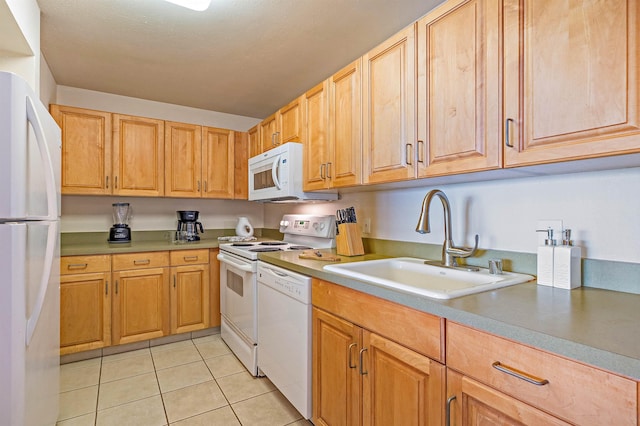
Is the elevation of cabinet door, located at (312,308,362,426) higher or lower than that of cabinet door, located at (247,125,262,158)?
lower

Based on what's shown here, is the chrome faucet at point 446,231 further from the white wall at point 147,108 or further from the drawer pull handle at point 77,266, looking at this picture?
the white wall at point 147,108

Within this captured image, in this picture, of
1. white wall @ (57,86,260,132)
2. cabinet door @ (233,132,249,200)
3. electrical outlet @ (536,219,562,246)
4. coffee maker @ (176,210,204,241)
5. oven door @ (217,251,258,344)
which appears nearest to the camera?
electrical outlet @ (536,219,562,246)

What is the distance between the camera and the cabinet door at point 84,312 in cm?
237

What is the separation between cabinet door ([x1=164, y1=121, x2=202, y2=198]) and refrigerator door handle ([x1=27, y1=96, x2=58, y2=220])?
5.51ft

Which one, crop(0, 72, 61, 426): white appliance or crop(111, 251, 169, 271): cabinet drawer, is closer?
crop(0, 72, 61, 426): white appliance

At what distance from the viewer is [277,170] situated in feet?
8.02

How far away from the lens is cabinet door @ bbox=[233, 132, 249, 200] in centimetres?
331

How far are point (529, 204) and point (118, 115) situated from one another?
309 cm

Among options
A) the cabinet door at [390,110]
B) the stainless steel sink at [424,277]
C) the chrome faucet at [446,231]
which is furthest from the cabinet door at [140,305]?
the chrome faucet at [446,231]

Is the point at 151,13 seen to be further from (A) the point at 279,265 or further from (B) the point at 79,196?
(B) the point at 79,196

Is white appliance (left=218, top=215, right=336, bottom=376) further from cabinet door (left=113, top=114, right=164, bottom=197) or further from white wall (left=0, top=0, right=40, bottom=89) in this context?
white wall (left=0, top=0, right=40, bottom=89)

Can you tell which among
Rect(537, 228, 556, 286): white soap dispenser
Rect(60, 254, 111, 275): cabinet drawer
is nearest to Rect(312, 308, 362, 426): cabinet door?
Rect(537, 228, 556, 286): white soap dispenser

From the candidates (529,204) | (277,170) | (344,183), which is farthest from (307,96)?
(529,204)

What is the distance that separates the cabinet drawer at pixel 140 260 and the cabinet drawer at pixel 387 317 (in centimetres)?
177
